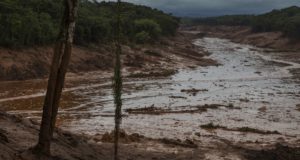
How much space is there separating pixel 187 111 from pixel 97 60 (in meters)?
29.9

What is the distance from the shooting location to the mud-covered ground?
72.2 ft

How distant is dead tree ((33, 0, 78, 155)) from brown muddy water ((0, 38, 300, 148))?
33.5ft

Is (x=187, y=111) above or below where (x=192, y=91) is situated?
above

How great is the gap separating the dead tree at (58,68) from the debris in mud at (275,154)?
920 cm

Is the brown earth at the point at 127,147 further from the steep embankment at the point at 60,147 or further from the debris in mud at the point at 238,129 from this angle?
the debris in mud at the point at 238,129

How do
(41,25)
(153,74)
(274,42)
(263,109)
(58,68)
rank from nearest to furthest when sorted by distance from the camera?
1. (58,68)
2. (263,109)
3. (41,25)
4. (153,74)
5. (274,42)

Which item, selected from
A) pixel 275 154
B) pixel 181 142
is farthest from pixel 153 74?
pixel 275 154

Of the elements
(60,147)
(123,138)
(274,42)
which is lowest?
(274,42)

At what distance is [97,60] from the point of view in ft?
204

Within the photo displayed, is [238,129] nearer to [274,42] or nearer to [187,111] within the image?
[187,111]

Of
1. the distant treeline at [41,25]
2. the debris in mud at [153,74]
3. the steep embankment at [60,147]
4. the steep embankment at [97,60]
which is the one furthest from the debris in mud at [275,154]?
the debris in mud at [153,74]

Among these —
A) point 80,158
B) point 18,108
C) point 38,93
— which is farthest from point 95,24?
point 80,158

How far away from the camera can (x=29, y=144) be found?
52.9 ft

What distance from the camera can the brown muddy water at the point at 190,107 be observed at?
26828mm
